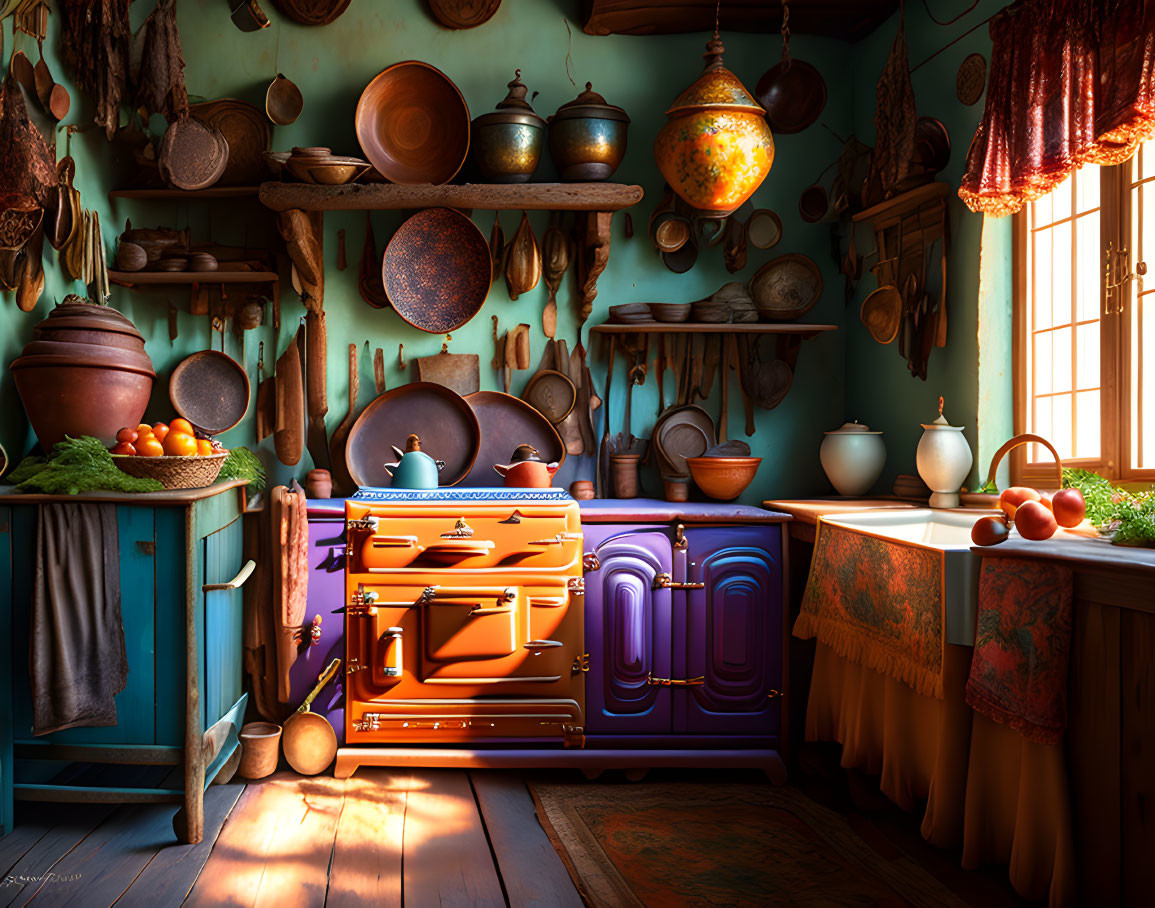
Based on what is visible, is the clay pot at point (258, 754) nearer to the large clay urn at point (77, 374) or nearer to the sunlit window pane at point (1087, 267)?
the large clay urn at point (77, 374)

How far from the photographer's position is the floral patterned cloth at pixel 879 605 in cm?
223

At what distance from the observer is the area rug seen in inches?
85.8

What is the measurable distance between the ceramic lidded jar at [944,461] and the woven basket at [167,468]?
2.48m

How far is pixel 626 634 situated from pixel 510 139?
2.01m

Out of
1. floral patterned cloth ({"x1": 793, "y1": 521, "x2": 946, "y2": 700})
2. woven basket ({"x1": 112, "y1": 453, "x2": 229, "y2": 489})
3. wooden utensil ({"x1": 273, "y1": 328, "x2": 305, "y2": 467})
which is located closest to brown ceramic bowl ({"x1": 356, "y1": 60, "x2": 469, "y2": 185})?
wooden utensil ({"x1": 273, "y1": 328, "x2": 305, "y2": 467})

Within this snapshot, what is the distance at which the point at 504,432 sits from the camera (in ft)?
11.8

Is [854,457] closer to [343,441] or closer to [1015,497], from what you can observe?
[1015,497]

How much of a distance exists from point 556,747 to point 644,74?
2.88 meters

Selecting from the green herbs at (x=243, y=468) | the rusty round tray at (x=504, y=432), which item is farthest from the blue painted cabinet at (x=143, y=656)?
the rusty round tray at (x=504, y=432)

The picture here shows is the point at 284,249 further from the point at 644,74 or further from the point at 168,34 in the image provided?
the point at 644,74

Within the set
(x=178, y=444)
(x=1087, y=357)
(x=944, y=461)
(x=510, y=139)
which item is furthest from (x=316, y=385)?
(x=1087, y=357)

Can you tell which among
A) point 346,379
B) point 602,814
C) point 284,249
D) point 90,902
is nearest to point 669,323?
point 346,379

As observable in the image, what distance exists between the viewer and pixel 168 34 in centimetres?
320

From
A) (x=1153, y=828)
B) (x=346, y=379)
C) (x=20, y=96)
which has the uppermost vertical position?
(x=20, y=96)
